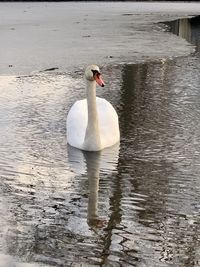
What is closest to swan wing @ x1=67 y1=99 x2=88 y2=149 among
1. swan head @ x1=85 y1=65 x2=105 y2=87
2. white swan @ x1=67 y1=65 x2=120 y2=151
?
white swan @ x1=67 y1=65 x2=120 y2=151

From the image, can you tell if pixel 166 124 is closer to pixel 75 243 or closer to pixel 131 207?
pixel 131 207

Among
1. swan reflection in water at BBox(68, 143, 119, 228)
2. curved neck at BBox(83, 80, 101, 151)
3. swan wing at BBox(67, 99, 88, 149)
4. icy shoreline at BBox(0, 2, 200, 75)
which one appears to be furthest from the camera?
icy shoreline at BBox(0, 2, 200, 75)

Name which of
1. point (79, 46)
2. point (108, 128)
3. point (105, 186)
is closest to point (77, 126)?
point (108, 128)

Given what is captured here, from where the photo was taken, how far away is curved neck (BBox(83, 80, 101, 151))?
721 cm

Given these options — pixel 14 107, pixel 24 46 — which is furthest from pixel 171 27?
pixel 14 107

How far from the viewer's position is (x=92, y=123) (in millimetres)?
7211

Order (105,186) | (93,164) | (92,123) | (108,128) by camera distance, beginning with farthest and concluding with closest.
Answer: (108,128) < (92,123) < (93,164) < (105,186)

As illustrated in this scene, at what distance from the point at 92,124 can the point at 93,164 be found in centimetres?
57

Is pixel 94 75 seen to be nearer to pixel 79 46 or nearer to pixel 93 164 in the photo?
pixel 93 164

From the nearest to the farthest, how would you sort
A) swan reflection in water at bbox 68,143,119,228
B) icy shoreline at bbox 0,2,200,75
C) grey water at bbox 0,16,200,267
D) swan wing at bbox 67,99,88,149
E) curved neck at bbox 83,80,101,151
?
1. grey water at bbox 0,16,200,267
2. swan reflection in water at bbox 68,143,119,228
3. curved neck at bbox 83,80,101,151
4. swan wing at bbox 67,99,88,149
5. icy shoreline at bbox 0,2,200,75

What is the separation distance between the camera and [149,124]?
28.1 feet

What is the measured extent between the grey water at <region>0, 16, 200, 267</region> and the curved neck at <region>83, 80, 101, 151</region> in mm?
131

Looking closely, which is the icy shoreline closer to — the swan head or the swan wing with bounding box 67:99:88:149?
the swan wing with bounding box 67:99:88:149

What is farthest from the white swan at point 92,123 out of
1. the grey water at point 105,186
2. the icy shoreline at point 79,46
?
the icy shoreline at point 79,46
